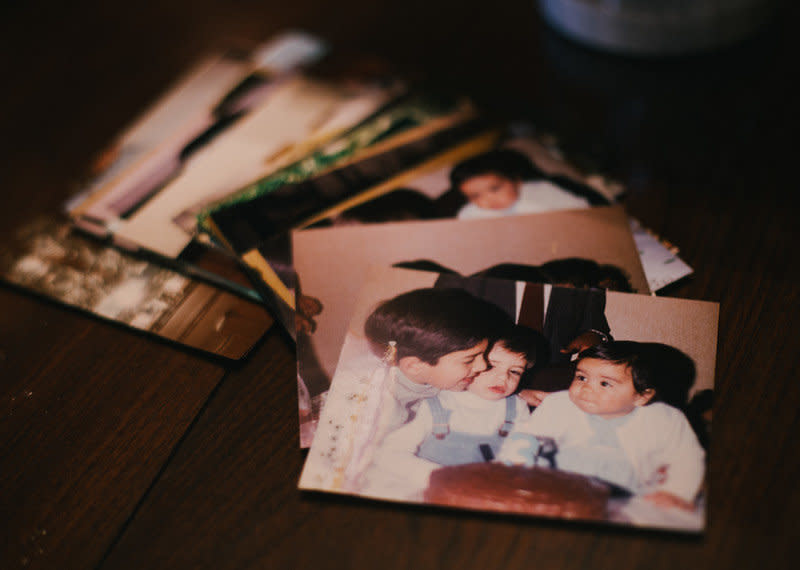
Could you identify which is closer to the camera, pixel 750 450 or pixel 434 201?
pixel 750 450

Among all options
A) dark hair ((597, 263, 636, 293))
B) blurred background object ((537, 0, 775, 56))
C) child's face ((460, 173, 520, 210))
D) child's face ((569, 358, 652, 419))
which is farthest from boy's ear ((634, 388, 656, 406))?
blurred background object ((537, 0, 775, 56))

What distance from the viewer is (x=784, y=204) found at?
1.87 feet

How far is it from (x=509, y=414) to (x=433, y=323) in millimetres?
101

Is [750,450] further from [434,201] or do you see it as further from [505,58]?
[505,58]

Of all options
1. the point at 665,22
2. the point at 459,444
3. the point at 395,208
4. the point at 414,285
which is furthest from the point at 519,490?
the point at 665,22

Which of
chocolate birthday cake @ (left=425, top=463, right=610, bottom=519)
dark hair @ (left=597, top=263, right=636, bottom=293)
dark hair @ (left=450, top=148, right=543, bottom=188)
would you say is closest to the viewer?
chocolate birthday cake @ (left=425, top=463, right=610, bottom=519)

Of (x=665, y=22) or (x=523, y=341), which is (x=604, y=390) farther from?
(x=665, y=22)

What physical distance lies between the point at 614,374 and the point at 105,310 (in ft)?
1.54

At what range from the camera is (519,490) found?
0.40 m

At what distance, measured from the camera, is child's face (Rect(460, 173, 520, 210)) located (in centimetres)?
60

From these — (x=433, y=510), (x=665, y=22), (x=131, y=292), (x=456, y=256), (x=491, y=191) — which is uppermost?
(x=665, y=22)

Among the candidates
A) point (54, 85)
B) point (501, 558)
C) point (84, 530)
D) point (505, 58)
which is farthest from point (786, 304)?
point (54, 85)

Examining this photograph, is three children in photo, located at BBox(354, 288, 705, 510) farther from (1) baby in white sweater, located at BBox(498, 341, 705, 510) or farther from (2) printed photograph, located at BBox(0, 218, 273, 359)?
(2) printed photograph, located at BBox(0, 218, 273, 359)

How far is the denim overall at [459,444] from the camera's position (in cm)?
42
